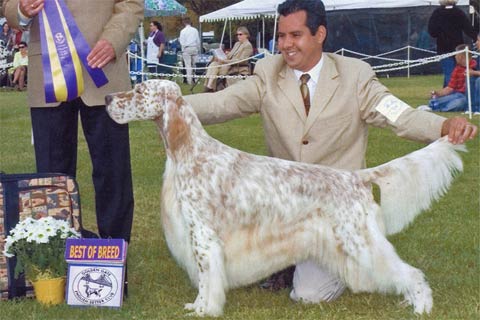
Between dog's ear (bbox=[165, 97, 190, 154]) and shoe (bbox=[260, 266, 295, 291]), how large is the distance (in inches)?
38.7

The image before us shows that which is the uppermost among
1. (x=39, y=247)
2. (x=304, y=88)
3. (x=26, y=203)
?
(x=304, y=88)

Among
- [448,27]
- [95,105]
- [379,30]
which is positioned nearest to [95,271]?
[95,105]

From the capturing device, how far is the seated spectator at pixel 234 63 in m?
14.6

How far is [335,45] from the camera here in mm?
20453

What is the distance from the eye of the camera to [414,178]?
314cm

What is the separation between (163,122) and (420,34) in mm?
18258

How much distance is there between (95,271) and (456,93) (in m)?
8.66

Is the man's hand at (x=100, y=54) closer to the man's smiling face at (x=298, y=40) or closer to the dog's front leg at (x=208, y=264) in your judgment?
the man's smiling face at (x=298, y=40)

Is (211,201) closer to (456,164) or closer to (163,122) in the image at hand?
(163,122)

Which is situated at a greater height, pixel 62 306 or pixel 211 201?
pixel 211 201

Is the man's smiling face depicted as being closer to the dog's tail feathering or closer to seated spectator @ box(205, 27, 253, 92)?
the dog's tail feathering

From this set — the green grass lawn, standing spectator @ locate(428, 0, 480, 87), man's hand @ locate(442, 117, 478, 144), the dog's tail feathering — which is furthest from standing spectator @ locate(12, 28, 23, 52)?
man's hand @ locate(442, 117, 478, 144)

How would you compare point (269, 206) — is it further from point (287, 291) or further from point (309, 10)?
point (309, 10)

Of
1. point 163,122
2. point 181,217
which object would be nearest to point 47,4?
point 163,122
